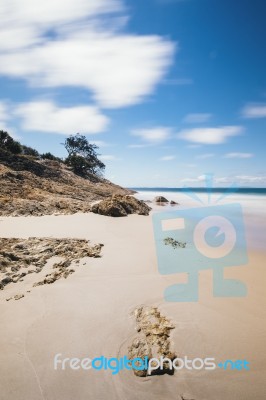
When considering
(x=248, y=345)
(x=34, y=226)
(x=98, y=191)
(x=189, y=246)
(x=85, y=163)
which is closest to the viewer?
(x=248, y=345)

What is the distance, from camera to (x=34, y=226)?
9.62 metres

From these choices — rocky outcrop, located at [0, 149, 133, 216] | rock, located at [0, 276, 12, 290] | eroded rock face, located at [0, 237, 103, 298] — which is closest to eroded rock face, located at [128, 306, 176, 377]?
eroded rock face, located at [0, 237, 103, 298]

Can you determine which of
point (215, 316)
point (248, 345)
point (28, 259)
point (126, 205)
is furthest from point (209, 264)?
point (126, 205)

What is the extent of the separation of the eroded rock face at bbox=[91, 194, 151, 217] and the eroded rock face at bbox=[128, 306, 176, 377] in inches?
353

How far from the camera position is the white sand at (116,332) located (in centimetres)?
273

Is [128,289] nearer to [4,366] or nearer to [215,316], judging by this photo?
[215,316]

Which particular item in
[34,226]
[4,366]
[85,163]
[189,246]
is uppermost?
[85,163]

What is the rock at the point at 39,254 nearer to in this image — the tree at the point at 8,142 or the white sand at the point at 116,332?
Answer: the white sand at the point at 116,332

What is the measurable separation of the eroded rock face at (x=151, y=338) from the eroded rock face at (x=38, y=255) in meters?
2.16

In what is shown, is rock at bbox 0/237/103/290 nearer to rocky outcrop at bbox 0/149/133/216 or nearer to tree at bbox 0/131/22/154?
rocky outcrop at bbox 0/149/133/216

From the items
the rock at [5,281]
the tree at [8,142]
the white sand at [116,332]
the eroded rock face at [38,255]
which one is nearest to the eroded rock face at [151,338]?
the white sand at [116,332]

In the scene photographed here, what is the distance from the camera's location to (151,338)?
135 inches

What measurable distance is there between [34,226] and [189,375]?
8228mm

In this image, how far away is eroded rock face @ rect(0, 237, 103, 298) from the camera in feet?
16.8
